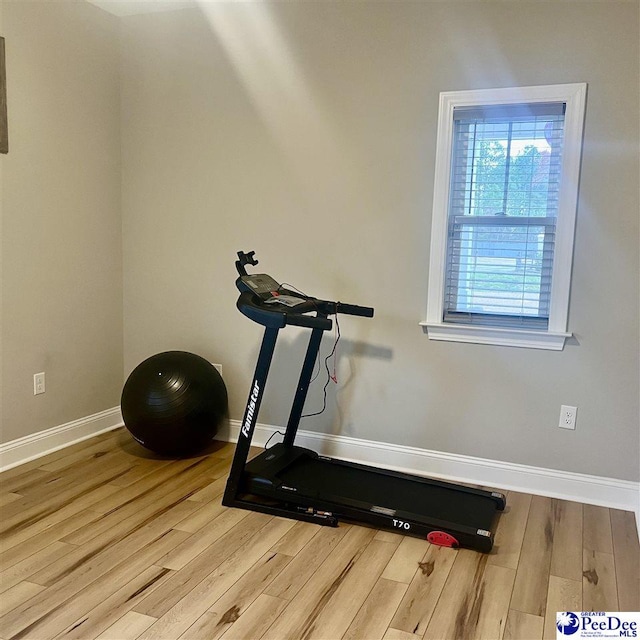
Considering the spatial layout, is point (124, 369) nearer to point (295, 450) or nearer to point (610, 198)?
point (295, 450)

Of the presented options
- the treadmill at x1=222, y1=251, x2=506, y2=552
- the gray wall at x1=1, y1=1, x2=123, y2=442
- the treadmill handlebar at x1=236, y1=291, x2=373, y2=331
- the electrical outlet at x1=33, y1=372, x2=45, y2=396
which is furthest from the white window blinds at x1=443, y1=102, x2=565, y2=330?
the electrical outlet at x1=33, y1=372, x2=45, y2=396

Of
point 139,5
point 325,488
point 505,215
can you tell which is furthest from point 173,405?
point 139,5

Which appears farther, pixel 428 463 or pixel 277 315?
pixel 428 463

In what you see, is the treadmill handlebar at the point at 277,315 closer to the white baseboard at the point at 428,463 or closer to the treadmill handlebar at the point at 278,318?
the treadmill handlebar at the point at 278,318

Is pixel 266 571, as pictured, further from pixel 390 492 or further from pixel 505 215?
pixel 505 215

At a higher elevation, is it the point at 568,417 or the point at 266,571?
the point at 568,417

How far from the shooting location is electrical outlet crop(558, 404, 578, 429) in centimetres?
306

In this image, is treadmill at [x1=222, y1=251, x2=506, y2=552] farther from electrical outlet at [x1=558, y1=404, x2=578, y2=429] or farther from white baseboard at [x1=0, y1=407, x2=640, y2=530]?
electrical outlet at [x1=558, y1=404, x2=578, y2=429]

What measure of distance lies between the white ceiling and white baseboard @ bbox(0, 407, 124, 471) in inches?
97.6

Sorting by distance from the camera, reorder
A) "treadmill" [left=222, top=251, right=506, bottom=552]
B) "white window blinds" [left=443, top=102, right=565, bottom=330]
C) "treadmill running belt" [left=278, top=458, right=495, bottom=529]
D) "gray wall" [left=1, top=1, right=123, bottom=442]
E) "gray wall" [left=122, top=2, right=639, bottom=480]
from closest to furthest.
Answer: "treadmill" [left=222, top=251, right=506, bottom=552] < "treadmill running belt" [left=278, top=458, right=495, bottom=529] < "gray wall" [left=122, top=2, right=639, bottom=480] < "white window blinds" [left=443, top=102, right=565, bottom=330] < "gray wall" [left=1, top=1, right=123, bottom=442]

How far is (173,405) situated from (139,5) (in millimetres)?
2351

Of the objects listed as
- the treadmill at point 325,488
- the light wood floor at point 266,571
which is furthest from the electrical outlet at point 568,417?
the treadmill at point 325,488

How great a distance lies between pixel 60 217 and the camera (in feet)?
11.5

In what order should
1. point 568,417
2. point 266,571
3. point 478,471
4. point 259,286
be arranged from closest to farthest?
point 266,571
point 259,286
point 568,417
point 478,471
